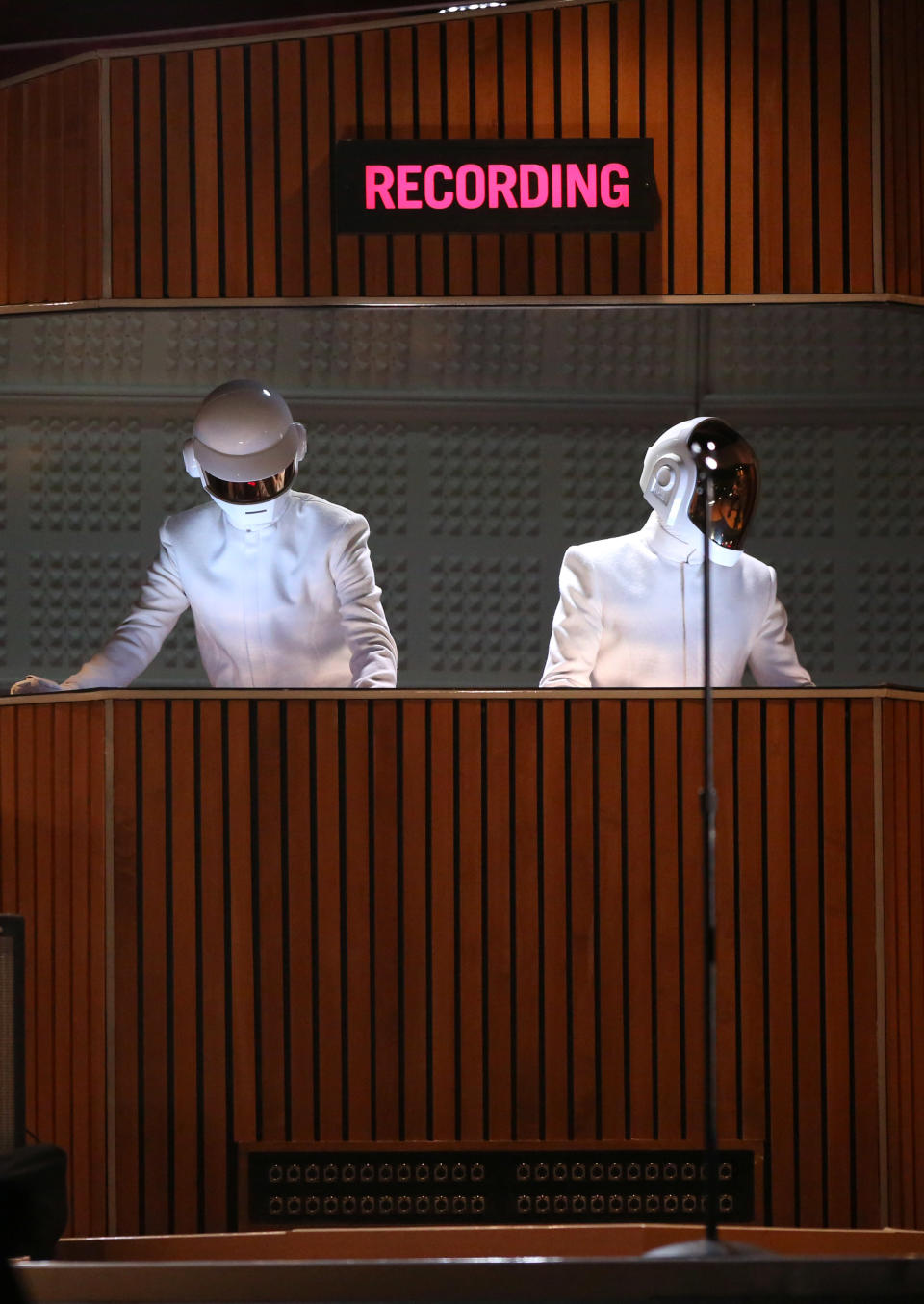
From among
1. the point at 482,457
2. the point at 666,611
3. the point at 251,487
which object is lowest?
the point at 666,611

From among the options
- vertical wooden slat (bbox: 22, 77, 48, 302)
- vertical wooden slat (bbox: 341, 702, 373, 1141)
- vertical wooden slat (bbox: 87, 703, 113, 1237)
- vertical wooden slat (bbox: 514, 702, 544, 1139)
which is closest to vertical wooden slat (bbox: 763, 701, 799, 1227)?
vertical wooden slat (bbox: 514, 702, 544, 1139)

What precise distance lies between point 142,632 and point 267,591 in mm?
349

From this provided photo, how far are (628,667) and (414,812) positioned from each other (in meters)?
0.87

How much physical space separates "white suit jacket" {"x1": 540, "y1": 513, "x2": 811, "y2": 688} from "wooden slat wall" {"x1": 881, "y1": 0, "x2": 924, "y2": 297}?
871mm

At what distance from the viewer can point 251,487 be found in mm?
3521

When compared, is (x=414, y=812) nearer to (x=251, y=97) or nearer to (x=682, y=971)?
(x=682, y=971)

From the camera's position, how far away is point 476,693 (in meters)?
3.14

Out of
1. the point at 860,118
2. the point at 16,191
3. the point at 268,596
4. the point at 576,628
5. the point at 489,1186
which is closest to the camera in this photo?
the point at 489,1186

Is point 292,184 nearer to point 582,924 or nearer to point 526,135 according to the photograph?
point 526,135

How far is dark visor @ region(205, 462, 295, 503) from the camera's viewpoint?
351 cm

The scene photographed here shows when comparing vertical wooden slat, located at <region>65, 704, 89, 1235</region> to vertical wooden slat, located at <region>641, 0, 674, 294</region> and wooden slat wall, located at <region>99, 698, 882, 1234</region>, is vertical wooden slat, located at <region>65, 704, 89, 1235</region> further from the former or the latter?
vertical wooden slat, located at <region>641, 0, 674, 294</region>

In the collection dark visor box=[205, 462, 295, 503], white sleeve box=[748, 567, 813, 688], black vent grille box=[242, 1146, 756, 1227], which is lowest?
black vent grille box=[242, 1146, 756, 1227]

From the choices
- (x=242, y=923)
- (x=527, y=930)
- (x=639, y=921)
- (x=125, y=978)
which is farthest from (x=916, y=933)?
(x=125, y=978)

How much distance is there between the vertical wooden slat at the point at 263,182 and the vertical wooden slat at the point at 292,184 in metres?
0.01
